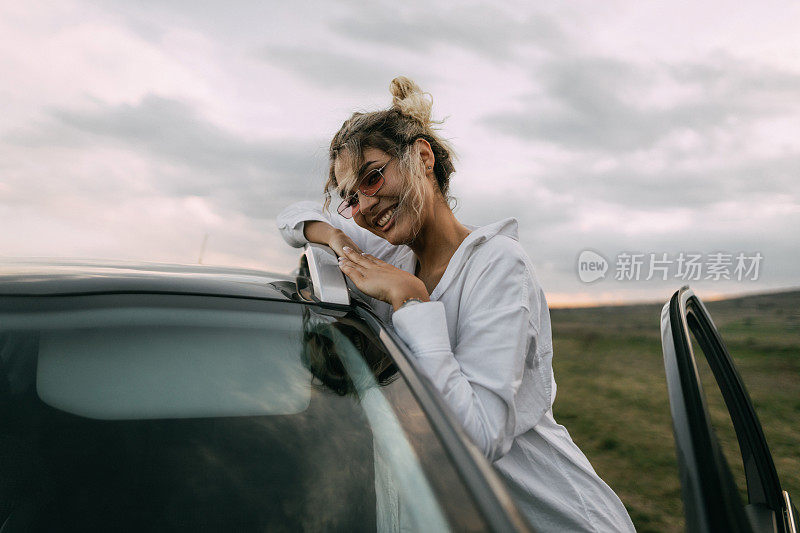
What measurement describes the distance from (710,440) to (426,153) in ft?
3.87

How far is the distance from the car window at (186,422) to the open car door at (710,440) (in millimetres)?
434

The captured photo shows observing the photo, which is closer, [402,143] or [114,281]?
[114,281]

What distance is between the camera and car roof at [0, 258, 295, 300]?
108cm

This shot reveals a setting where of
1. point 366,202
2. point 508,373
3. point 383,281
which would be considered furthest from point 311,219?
point 508,373

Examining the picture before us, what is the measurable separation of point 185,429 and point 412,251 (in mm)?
1073

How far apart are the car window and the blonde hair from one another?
687 mm

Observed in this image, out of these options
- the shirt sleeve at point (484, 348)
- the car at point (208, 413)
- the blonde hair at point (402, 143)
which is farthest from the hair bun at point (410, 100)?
the car at point (208, 413)

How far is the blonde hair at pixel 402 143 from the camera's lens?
1.70m

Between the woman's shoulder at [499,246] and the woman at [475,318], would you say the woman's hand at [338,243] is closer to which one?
the woman at [475,318]

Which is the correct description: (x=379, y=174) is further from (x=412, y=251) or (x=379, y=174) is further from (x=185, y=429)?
(x=185, y=429)

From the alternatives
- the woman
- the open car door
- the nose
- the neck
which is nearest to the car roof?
the woman

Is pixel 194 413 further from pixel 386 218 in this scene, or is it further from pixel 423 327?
pixel 386 218

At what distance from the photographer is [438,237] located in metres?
1.76

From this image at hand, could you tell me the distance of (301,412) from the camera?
1064 mm
